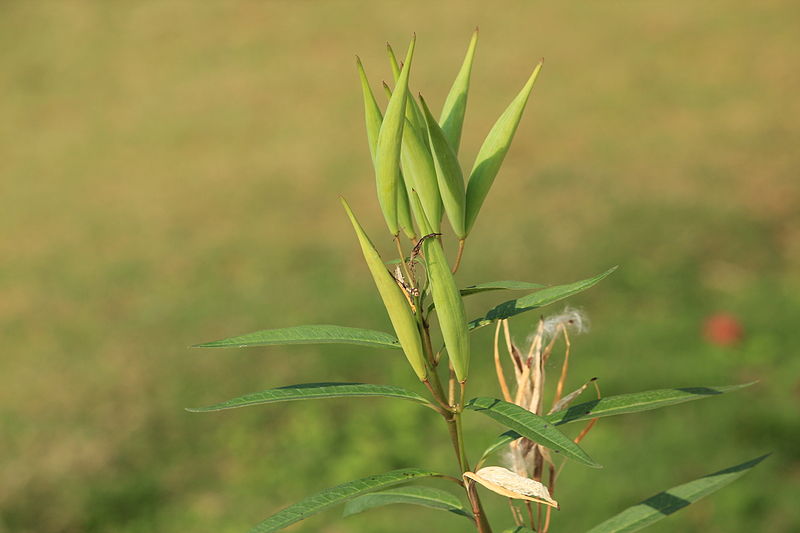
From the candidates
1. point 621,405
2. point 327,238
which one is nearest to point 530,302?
point 621,405

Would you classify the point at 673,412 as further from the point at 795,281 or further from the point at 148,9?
the point at 148,9

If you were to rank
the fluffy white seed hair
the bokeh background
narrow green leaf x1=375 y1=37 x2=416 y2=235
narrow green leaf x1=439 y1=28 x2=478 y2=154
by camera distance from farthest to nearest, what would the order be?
the bokeh background → the fluffy white seed hair → narrow green leaf x1=439 y1=28 x2=478 y2=154 → narrow green leaf x1=375 y1=37 x2=416 y2=235

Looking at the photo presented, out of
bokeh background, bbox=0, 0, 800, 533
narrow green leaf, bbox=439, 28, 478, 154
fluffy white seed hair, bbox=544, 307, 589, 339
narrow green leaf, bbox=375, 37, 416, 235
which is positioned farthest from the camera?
bokeh background, bbox=0, 0, 800, 533

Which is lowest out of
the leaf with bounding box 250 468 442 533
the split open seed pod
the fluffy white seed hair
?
the split open seed pod

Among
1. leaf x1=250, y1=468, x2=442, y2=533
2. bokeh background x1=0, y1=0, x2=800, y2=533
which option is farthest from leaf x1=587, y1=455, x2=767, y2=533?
bokeh background x1=0, y1=0, x2=800, y2=533

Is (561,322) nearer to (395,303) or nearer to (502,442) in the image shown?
(502,442)

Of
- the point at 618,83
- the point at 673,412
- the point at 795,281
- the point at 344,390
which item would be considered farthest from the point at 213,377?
the point at 618,83

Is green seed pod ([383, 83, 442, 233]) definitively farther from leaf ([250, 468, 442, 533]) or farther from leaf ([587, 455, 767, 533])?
leaf ([587, 455, 767, 533])
